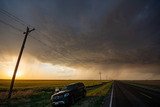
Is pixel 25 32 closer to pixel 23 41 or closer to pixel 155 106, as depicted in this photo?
pixel 23 41

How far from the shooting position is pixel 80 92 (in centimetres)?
1816

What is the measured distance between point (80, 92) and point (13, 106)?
23.9ft

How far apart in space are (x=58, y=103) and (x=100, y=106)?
3871 mm

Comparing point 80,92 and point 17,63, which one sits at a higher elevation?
point 17,63

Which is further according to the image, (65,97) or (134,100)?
(134,100)

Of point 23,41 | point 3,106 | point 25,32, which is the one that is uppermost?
point 25,32

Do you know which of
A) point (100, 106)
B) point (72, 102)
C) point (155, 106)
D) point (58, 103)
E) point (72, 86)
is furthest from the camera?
point (72, 86)

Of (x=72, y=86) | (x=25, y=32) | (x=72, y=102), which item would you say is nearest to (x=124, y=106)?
(x=72, y=102)

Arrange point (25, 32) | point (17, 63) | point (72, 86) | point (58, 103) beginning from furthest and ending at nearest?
point (25, 32) → point (17, 63) → point (72, 86) → point (58, 103)

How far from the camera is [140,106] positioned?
11.4 m

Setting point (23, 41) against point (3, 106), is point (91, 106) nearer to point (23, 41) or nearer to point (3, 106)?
point (3, 106)

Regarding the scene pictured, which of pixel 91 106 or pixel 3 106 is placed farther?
pixel 3 106

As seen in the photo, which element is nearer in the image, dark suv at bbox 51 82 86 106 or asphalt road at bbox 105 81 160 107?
asphalt road at bbox 105 81 160 107

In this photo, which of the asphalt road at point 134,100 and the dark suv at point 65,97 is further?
the dark suv at point 65,97
